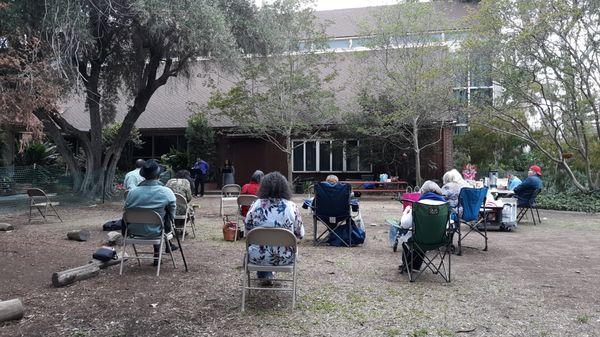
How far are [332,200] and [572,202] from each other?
10.5 metres

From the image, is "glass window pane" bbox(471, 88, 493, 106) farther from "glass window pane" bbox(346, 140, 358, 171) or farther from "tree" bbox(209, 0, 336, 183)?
"glass window pane" bbox(346, 140, 358, 171)

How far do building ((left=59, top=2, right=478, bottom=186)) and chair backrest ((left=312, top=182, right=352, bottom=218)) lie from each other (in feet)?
38.3

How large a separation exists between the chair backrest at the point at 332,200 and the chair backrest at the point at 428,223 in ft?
7.21

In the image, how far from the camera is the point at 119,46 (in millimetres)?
16766

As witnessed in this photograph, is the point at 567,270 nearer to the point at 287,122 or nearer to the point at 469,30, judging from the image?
the point at 469,30

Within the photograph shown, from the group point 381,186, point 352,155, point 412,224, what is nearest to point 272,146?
point 352,155

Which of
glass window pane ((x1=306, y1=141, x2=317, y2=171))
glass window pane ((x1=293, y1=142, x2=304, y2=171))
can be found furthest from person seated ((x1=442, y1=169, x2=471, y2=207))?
glass window pane ((x1=293, y1=142, x2=304, y2=171))

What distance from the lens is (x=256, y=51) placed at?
1686 centimetres

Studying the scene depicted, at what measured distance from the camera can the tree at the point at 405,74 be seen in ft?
56.6

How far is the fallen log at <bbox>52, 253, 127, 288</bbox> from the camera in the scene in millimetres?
5395

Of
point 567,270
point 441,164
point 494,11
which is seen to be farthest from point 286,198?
point 441,164

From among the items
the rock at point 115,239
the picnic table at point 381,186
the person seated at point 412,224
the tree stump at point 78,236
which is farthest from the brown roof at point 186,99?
the person seated at point 412,224

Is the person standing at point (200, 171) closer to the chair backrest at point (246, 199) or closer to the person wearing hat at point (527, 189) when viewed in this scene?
the chair backrest at point (246, 199)

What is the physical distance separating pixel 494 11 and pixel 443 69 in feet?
9.30
